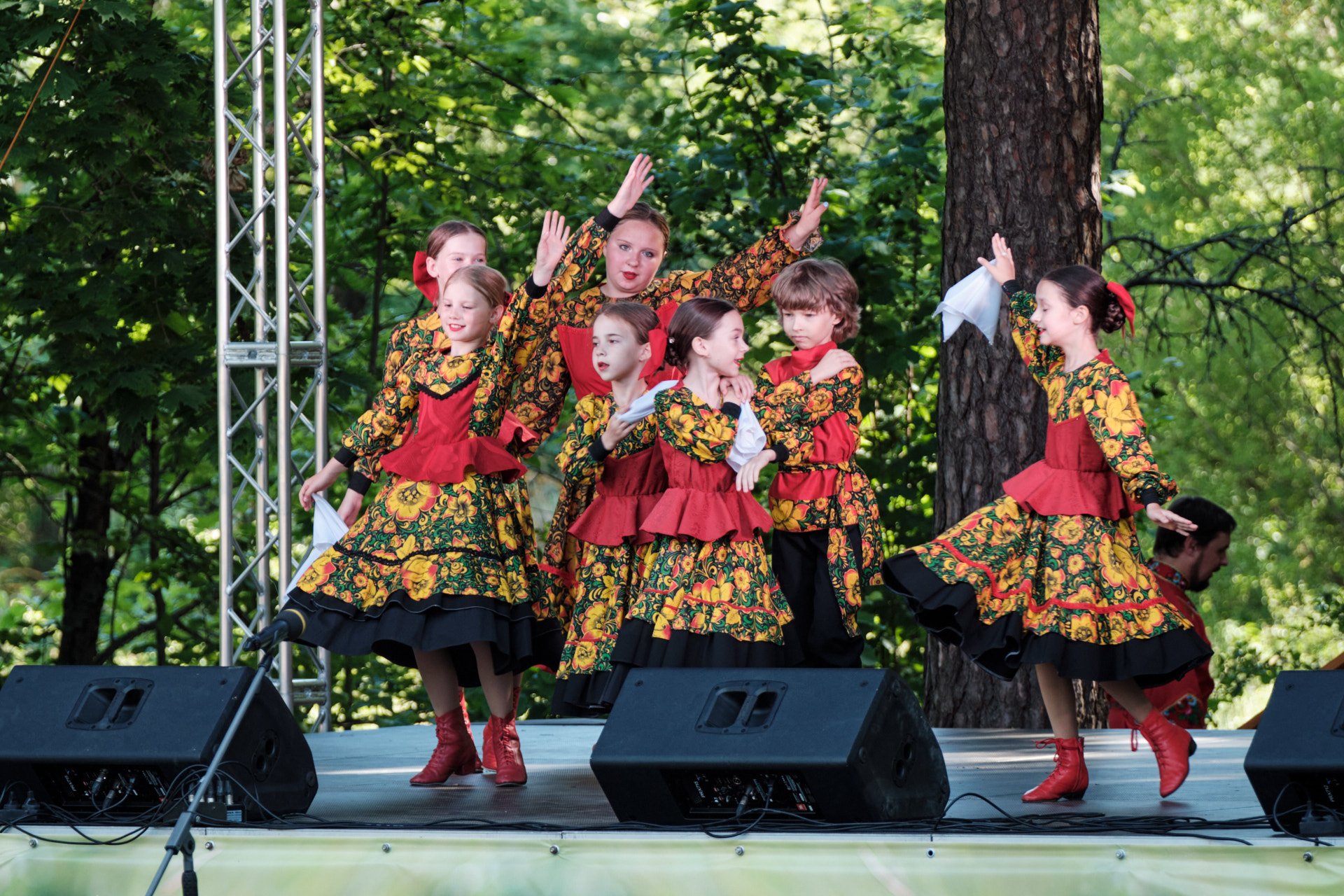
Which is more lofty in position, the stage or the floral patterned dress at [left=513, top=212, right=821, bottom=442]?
the floral patterned dress at [left=513, top=212, right=821, bottom=442]

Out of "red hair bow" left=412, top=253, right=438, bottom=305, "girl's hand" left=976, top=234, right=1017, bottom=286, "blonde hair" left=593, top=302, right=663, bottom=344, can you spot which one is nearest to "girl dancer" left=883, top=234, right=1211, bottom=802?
"girl's hand" left=976, top=234, right=1017, bottom=286

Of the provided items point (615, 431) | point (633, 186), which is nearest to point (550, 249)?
point (633, 186)

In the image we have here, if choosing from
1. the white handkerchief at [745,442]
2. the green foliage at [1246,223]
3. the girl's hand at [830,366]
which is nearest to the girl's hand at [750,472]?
the white handkerchief at [745,442]

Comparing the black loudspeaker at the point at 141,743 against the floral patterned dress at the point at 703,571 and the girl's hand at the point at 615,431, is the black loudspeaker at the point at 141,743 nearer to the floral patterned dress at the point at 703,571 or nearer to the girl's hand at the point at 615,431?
the floral patterned dress at the point at 703,571

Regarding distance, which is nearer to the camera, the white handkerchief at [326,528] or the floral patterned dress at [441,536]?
the floral patterned dress at [441,536]

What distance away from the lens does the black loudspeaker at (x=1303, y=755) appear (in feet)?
9.14

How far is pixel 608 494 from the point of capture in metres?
4.22

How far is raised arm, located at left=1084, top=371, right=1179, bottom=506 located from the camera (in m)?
3.47

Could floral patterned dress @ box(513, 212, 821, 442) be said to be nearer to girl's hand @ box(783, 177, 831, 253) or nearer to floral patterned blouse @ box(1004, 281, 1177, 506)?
girl's hand @ box(783, 177, 831, 253)

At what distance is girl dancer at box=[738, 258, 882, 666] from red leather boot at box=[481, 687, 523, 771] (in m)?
0.87

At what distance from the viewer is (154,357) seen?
669 cm

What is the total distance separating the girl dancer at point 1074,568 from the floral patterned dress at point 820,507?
0.45 m

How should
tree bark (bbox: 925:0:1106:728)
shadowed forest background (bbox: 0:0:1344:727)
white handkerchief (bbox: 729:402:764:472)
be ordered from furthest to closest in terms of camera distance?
shadowed forest background (bbox: 0:0:1344:727), tree bark (bbox: 925:0:1106:728), white handkerchief (bbox: 729:402:764:472)

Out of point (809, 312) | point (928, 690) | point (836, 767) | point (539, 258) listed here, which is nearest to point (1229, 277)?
point (928, 690)
